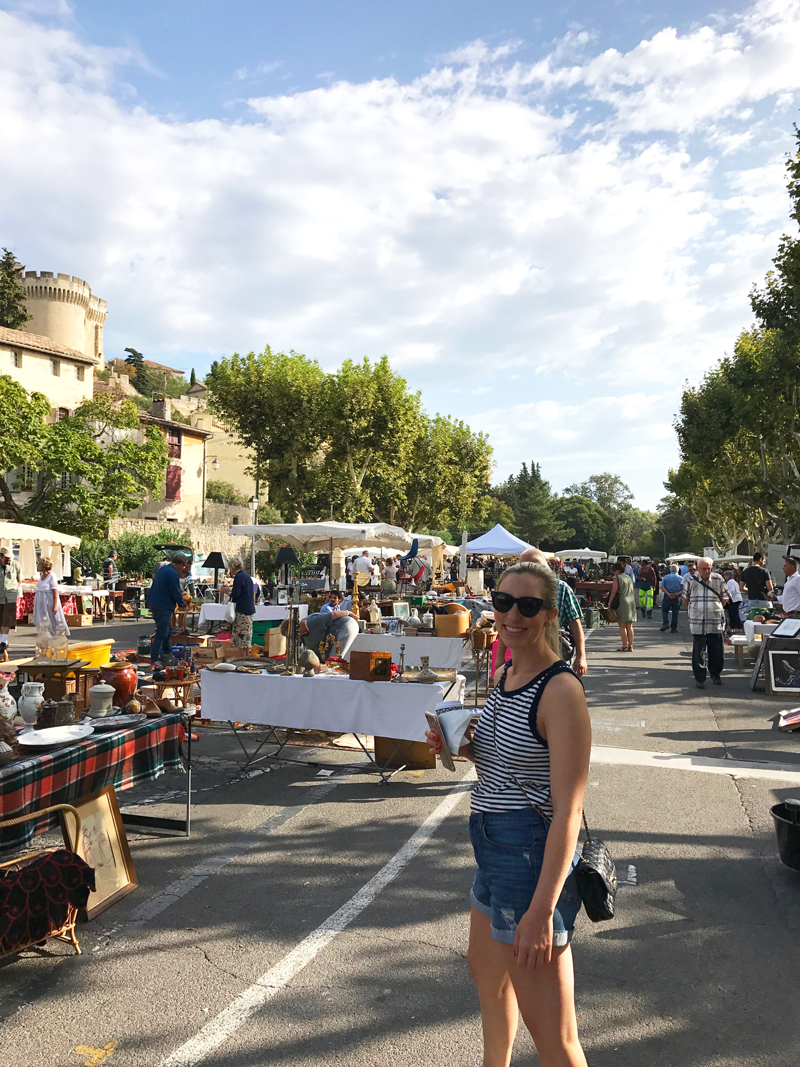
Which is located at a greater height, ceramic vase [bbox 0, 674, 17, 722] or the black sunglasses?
the black sunglasses

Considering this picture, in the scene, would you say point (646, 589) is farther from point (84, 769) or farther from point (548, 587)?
point (548, 587)

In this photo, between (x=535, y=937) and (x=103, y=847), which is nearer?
(x=535, y=937)

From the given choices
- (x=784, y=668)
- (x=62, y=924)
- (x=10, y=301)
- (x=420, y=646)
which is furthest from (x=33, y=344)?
(x=62, y=924)

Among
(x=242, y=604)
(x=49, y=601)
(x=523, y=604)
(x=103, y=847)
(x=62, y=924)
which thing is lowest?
(x=62, y=924)

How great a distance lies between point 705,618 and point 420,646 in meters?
3.95

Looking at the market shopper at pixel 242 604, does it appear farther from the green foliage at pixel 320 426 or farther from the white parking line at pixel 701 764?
the green foliage at pixel 320 426

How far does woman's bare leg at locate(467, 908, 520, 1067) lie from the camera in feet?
7.47

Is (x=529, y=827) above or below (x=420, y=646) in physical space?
above

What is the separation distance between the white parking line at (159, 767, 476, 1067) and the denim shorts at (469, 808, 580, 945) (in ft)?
4.98

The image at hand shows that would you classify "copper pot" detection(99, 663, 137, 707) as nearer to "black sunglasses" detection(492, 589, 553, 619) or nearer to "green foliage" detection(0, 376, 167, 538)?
"black sunglasses" detection(492, 589, 553, 619)

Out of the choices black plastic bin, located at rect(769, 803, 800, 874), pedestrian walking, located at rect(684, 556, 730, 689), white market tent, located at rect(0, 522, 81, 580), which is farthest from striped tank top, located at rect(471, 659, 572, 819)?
white market tent, located at rect(0, 522, 81, 580)

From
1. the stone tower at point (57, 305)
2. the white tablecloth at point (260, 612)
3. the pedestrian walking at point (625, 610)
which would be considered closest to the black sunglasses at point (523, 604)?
the white tablecloth at point (260, 612)

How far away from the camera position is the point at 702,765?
7141mm

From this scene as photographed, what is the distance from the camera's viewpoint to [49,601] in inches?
531
